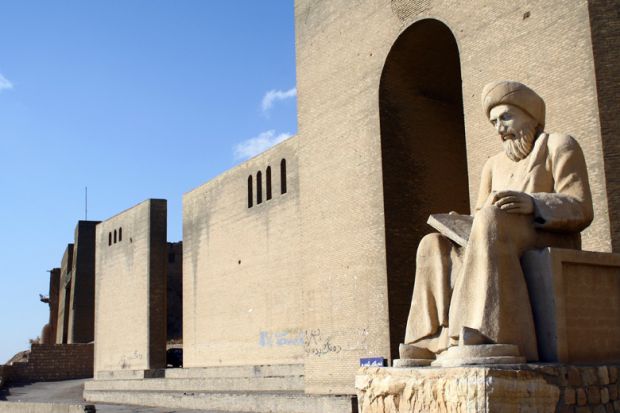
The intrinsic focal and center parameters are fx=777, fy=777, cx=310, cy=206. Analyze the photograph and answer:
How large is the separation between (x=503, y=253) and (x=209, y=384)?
48.8ft

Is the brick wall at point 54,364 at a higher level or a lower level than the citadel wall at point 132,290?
lower

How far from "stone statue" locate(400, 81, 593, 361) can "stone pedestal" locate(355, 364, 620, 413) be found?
0.21m

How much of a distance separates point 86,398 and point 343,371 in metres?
12.6

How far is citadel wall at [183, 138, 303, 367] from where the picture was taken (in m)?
19.0

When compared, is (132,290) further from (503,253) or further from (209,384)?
(503,253)

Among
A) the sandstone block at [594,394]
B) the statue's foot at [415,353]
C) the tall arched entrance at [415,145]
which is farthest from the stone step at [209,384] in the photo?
the sandstone block at [594,394]

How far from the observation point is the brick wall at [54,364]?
29969 mm

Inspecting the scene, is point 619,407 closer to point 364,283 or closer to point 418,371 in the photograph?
point 418,371

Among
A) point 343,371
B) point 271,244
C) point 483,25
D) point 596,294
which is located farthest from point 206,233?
point 596,294

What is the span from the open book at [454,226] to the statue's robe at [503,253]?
10 cm

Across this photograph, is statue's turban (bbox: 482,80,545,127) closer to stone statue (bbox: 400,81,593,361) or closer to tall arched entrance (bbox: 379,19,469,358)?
stone statue (bbox: 400,81,593,361)

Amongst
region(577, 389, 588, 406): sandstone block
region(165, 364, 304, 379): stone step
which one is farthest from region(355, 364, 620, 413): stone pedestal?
region(165, 364, 304, 379): stone step

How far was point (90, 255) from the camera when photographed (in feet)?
119

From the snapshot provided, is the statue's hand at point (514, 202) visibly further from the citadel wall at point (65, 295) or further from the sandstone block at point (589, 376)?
the citadel wall at point (65, 295)
